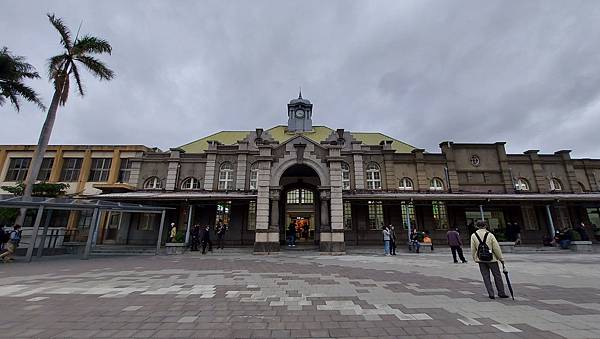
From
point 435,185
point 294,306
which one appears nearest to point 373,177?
point 435,185

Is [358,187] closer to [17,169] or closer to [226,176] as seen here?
[226,176]

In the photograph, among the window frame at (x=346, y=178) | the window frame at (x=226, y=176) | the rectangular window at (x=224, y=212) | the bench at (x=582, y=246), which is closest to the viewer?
the bench at (x=582, y=246)

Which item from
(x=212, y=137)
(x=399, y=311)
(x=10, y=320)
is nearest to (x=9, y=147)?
(x=212, y=137)

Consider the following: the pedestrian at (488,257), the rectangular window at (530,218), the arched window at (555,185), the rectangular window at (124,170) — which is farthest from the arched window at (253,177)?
the arched window at (555,185)

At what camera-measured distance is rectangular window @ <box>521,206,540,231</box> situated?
20500mm

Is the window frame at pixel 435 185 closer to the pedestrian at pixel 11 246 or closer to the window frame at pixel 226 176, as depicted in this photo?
the window frame at pixel 226 176

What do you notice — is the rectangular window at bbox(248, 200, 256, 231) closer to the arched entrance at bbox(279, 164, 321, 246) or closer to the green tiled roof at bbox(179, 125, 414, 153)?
the arched entrance at bbox(279, 164, 321, 246)

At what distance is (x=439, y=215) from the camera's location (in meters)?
20.8

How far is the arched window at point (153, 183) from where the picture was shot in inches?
891

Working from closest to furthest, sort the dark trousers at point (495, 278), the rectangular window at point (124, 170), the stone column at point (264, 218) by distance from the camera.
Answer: the dark trousers at point (495, 278)
the stone column at point (264, 218)
the rectangular window at point (124, 170)

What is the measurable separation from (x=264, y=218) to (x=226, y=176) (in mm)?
8778

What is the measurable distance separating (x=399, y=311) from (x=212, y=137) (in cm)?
2787

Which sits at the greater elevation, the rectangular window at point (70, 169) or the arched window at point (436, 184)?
the rectangular window at point (70, 169)

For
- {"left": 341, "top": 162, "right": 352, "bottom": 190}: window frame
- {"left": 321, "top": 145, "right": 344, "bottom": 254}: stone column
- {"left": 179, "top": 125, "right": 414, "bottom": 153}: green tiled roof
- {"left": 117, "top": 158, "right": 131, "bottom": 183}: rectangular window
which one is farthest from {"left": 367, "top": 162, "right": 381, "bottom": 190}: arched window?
{"left": 117, "top": 158, "right": 131, "bottom": 183}: rectangular window
